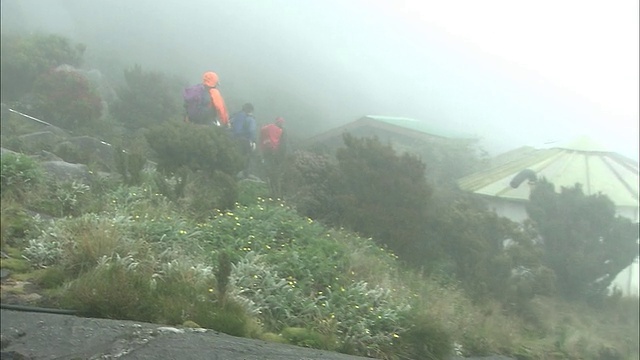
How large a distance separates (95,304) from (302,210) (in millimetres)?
4672

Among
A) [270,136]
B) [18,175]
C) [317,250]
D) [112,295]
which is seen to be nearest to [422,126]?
[270,136]

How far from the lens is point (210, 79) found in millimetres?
11703

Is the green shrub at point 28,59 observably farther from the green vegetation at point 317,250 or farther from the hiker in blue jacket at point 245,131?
the hiker in blue jacket at point 245,131

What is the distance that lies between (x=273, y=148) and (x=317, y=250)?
2611mm

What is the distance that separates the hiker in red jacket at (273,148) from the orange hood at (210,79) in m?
0.91

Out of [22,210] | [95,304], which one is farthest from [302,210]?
[95,304]

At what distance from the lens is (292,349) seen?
24.4ft

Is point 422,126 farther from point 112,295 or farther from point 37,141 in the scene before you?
point 112,295

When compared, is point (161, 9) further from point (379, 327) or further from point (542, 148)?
point (542, 148)

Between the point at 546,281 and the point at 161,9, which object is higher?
the point at 161,9

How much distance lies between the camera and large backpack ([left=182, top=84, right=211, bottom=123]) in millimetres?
11422

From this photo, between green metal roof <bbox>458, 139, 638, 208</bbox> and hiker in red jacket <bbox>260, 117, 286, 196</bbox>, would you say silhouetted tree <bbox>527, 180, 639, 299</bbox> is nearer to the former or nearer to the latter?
green metal roof <bbox>458, 139, 638, 208</bbox>

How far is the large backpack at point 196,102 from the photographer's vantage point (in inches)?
450

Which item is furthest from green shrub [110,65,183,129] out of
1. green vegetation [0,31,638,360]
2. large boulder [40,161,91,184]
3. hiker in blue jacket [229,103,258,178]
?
large boulder [40,161,91,184]
